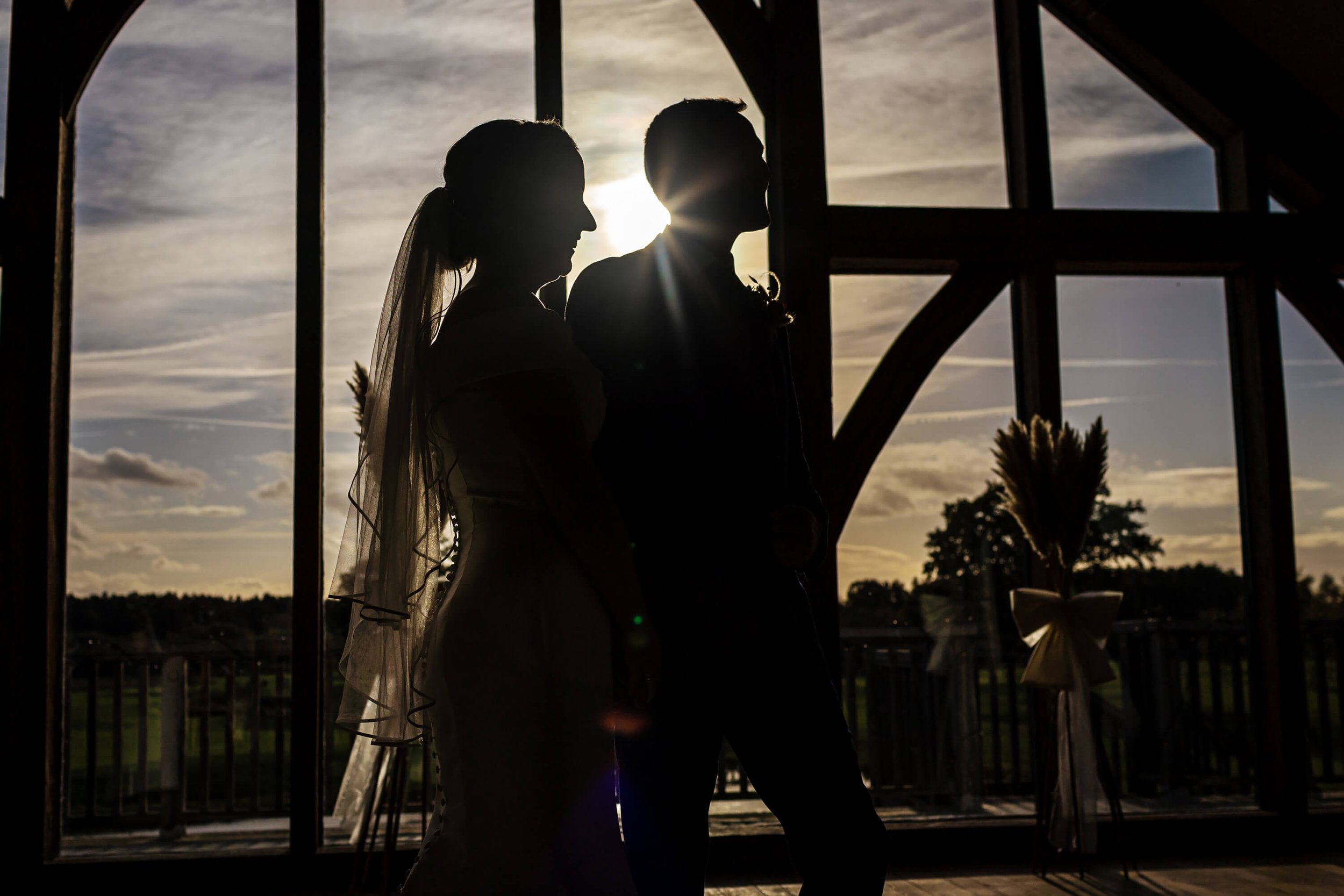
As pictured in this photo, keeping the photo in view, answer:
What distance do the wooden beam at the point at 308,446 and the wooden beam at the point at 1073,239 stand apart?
1.76 m

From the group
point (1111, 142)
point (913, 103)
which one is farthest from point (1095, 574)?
point (913, 103)

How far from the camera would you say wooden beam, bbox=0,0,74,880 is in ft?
11.4

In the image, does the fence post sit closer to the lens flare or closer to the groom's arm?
the lens flare

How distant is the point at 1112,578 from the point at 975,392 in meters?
0.82

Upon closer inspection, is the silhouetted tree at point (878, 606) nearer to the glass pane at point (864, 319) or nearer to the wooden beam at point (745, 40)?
the glass pane at point (864, 319)

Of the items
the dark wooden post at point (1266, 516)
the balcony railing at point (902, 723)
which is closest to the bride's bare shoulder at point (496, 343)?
the balcony railing at point (902, 723)

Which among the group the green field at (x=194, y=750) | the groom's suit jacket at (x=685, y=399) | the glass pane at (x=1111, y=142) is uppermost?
the glass pane at (x=1111, y=142)

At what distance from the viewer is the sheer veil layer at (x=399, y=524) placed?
1.72 m

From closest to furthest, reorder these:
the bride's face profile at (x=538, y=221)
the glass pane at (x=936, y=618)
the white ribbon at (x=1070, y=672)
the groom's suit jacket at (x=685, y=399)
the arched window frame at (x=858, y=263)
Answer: the bride's face profile at (x=538, y=221)
the groom's suit jacket at (x=685, y=399)
the arched window frame at (x=858, y=263)
the white ribbon at (x=1070, y=672)
the glass pane at (x=936, y=618)

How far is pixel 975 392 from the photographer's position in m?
4.13

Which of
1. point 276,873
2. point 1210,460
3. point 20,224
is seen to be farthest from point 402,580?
point 1210,460

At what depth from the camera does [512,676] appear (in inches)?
59.9

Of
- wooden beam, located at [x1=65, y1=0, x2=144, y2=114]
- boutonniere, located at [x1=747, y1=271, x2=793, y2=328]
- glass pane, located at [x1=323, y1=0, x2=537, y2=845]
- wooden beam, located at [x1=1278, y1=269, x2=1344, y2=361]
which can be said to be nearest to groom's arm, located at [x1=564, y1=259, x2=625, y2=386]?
boutonniere, located at [x1=747, y1=271, x2=793, y2=328]

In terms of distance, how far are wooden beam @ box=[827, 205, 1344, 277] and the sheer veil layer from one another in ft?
7.97
